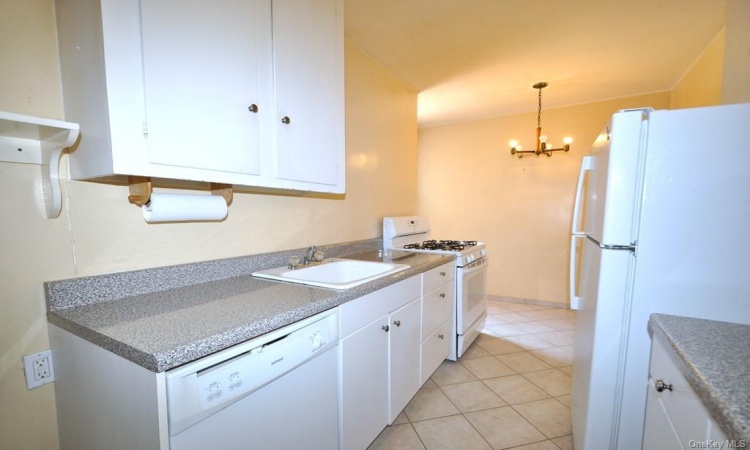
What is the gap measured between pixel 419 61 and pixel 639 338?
2.34 metres

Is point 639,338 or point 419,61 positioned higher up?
point 419,61

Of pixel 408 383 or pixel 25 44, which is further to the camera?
pixel 408 383

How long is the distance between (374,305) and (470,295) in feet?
4.82

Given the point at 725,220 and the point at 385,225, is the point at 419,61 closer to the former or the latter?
the point at 385,225

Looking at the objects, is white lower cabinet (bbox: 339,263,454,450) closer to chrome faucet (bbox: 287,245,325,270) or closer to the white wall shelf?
chrome faucet (bbox: 287,245,325,270)

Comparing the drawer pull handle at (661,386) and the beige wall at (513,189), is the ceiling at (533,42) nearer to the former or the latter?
the beige wall at (513,189)

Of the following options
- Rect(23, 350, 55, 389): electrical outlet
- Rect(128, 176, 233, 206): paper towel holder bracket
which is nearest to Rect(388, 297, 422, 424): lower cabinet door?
Rect(128, 176, 233, 206): paper towel holder bracket

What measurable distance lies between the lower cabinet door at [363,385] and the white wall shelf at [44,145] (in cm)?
109

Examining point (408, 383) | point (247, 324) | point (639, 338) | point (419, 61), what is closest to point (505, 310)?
point (408, 383)

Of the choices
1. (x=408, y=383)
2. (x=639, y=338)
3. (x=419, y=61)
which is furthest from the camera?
(x=419, y=61)

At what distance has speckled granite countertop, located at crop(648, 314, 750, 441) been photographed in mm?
541

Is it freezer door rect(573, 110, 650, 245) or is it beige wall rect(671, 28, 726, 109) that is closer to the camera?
freezer door rect(573, 110, 650, 245)

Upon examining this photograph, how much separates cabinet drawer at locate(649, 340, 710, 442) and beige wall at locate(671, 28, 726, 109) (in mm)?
2049

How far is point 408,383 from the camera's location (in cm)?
174
